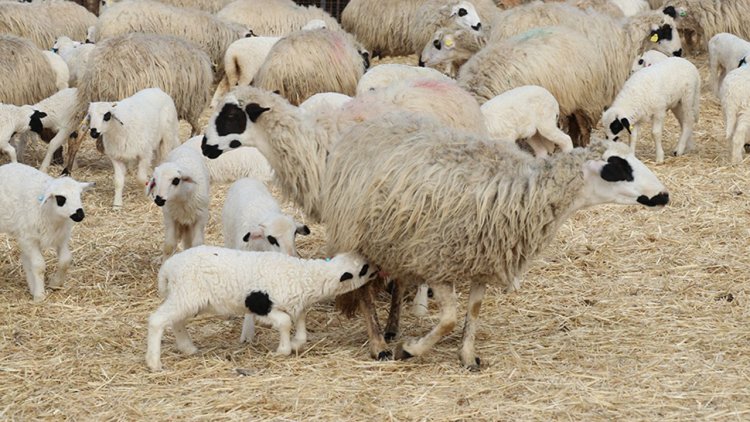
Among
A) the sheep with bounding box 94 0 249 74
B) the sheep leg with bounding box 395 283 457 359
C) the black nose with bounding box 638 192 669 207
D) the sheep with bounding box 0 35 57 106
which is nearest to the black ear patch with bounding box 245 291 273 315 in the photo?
the sheep leg with bounding box 395 283 457 359

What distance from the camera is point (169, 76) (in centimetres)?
1071

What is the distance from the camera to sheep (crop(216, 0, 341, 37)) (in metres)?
15.7

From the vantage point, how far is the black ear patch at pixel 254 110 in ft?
20.6

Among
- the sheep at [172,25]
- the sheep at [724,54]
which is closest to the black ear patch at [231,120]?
the sheep at [724,54]

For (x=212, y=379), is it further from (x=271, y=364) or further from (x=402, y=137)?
(x=402, y=137)

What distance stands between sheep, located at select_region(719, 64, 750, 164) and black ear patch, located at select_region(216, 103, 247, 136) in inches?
206

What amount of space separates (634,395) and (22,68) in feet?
25.6

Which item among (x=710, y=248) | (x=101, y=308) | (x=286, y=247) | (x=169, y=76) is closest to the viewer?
(x=286, y=247)

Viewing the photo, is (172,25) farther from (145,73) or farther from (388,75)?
(388,75)

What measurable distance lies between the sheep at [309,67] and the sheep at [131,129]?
195 centimetres

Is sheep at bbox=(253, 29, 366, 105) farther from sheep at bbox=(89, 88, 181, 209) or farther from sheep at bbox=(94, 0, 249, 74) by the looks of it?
sheep at bbox=(94, 0, 249, 74)

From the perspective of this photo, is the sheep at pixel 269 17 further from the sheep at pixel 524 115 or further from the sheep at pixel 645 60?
the sheep at pixel 524 115

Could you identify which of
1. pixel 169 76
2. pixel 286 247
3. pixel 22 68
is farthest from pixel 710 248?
pixel 22 68

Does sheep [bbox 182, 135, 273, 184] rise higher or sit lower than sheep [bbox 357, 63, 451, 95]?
lower
